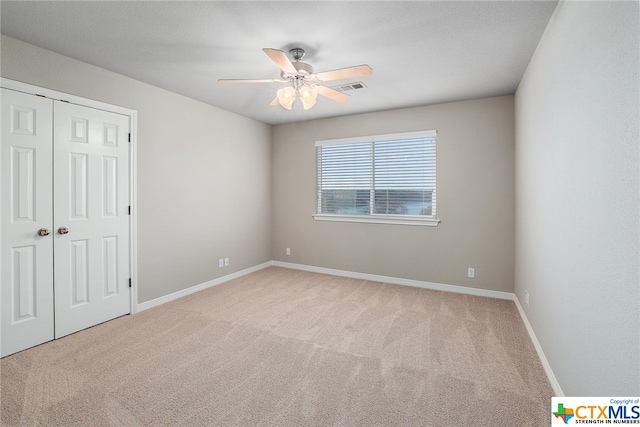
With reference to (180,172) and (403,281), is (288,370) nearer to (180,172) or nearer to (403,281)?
(403,281)

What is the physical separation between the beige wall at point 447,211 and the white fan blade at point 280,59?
2449 millimetres

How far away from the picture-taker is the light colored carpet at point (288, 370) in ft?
6.00

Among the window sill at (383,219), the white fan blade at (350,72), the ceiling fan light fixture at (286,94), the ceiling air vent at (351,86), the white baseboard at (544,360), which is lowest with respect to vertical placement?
the white baseboard at (544,360)

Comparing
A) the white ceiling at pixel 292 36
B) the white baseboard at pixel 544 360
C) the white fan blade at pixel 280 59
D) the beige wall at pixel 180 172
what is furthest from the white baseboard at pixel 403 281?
the white fan blade at pixel 280 59

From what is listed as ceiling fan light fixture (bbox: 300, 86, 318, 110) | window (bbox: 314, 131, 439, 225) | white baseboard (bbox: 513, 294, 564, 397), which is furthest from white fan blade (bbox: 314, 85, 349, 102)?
white baseboard (bbox: 513, 294, 564, 397)

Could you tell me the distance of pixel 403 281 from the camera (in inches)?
177

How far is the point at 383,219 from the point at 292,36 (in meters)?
2.95

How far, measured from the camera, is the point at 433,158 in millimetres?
4273

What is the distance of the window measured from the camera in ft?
14.3

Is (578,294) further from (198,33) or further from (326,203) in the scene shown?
(326,203)

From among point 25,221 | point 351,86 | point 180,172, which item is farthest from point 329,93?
point 25,221

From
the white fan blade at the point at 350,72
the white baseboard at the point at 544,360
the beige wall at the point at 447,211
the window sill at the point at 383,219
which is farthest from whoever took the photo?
the window sill at the point at 383,219

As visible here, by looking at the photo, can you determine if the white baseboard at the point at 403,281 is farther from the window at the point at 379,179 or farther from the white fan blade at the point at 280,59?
the white fan blade at the point at 280,59

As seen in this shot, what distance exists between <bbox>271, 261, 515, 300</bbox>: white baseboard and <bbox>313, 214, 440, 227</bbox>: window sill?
838 millimetres
